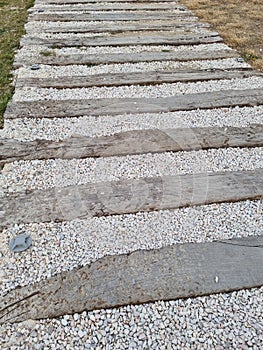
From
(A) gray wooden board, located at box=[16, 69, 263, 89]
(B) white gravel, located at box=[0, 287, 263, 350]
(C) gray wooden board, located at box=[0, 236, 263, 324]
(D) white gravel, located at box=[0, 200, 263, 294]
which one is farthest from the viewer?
(A) gray wooden board, located at box=[16, 69, 263, 89]

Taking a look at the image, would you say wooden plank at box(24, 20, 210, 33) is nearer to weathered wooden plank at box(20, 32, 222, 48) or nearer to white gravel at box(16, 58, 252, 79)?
weathered wooden plank at box(20, 32, 222, 48)

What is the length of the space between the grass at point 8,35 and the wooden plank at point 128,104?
0.66 feet

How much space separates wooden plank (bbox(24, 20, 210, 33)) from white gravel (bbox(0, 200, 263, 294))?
9.41ft

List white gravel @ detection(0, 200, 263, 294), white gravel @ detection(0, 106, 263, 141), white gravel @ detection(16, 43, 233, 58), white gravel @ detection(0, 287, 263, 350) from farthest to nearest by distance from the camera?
white gravel @ detection(16, 43, 233, 58)
white gravel @ detection(0, 106, 263, 141)
white gravel @ detection(0, 200, 263, 294)
white gravel @ detection(0, 287, 263, 350)

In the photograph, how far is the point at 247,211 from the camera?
1.82m

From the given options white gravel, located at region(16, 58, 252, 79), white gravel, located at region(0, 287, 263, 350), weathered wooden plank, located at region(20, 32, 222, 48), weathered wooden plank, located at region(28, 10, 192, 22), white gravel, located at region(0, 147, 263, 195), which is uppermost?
weathered wooden plank, located at region(28, 10, 192, 22)

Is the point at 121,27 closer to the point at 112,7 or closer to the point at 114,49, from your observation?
the point at 114,49

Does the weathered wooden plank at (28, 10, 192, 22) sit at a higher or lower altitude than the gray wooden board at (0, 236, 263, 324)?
higher

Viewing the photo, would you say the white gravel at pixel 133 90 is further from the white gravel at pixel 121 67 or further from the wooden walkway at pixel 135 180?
the white gravel at pixel 121 67

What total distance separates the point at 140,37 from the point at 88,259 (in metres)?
2.95

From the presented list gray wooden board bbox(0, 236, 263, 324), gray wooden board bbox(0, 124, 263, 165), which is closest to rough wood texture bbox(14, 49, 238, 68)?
gray wooden board bbox(0, 124, 263, 165)

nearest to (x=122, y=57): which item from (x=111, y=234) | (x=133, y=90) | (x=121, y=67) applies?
(x=121, y=67)

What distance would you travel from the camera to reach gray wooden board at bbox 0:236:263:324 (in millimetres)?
1371

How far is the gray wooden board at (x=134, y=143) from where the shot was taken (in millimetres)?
2164
